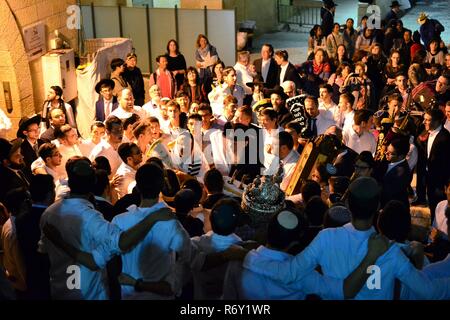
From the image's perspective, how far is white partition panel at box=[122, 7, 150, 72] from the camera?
1256 centimetres

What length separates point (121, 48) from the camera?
36.4ft

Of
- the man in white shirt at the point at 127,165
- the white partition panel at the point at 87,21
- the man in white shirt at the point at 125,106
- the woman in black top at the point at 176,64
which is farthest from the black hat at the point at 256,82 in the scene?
the white partition panel at the point at 87,21

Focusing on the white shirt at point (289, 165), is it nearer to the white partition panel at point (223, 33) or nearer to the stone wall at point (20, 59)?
the stone wall at point (20, 59)

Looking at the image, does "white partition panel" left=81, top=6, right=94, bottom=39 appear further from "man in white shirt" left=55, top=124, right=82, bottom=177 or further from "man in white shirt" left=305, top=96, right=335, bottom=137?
"man in white shirt" left=305, top=96, right=335, bottom=137

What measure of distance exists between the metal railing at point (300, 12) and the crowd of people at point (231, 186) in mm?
6076

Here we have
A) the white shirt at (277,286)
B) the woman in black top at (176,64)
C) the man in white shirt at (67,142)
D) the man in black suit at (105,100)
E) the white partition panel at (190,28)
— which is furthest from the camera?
the white partition panel at (190,28)

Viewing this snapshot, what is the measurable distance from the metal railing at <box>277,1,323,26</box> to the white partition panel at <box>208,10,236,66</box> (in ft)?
20.1

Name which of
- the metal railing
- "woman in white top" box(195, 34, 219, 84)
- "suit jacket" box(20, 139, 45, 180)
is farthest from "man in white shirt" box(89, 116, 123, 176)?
the metal railing

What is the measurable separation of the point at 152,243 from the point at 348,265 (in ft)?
3.60

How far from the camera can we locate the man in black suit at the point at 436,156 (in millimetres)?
7125

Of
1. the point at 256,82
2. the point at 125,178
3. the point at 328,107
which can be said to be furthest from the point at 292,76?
the point at 125,178

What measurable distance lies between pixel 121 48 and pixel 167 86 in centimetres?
167

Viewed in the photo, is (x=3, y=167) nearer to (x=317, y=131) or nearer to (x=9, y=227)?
(x=9, y=227)

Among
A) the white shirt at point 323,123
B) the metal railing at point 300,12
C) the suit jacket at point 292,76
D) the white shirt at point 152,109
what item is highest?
the metal railing at point 300,12
